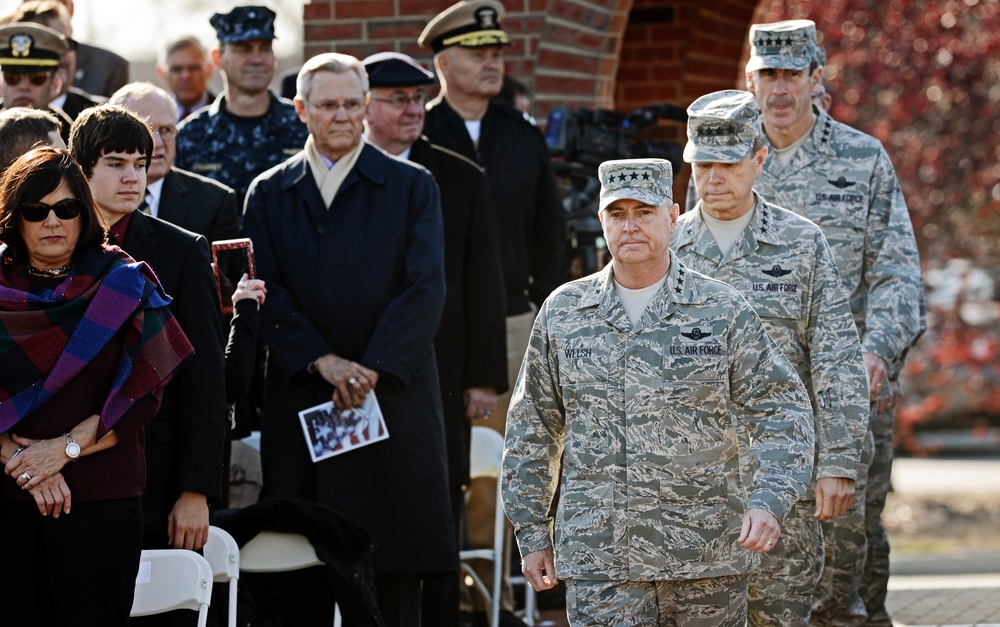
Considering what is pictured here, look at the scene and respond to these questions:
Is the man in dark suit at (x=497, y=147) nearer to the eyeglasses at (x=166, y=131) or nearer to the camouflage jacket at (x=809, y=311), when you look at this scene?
the eyeglasses at (x=166, y=131)

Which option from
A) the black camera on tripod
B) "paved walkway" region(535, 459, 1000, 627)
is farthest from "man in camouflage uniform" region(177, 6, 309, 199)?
"paved walkway" region(535, 459, 1000, 627)

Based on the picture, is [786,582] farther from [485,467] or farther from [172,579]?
[485,467]

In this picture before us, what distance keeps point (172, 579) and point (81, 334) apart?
33.5 inches

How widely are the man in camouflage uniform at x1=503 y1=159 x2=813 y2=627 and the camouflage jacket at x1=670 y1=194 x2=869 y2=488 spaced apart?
704 mm

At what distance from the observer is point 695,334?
500 centimetres

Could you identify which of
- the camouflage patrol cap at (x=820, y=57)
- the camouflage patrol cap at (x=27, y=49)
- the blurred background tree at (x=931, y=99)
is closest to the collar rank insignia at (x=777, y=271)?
the camouflage patrol cap at (x=820, y=57)

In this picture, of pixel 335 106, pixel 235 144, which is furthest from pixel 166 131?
pixel 235 144

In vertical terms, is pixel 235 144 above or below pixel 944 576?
above

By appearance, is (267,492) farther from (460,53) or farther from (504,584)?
(460,53)

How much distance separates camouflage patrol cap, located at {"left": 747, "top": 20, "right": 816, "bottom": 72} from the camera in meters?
6.67

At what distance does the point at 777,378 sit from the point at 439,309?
187 centimetres

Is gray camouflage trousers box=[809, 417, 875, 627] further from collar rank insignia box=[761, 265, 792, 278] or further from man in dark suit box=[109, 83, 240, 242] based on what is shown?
man in dark suit box=[109, 83, 240, 242]

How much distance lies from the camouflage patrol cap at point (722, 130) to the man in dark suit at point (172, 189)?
1873 millimetres

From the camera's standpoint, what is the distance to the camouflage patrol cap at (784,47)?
6668 millimetres
